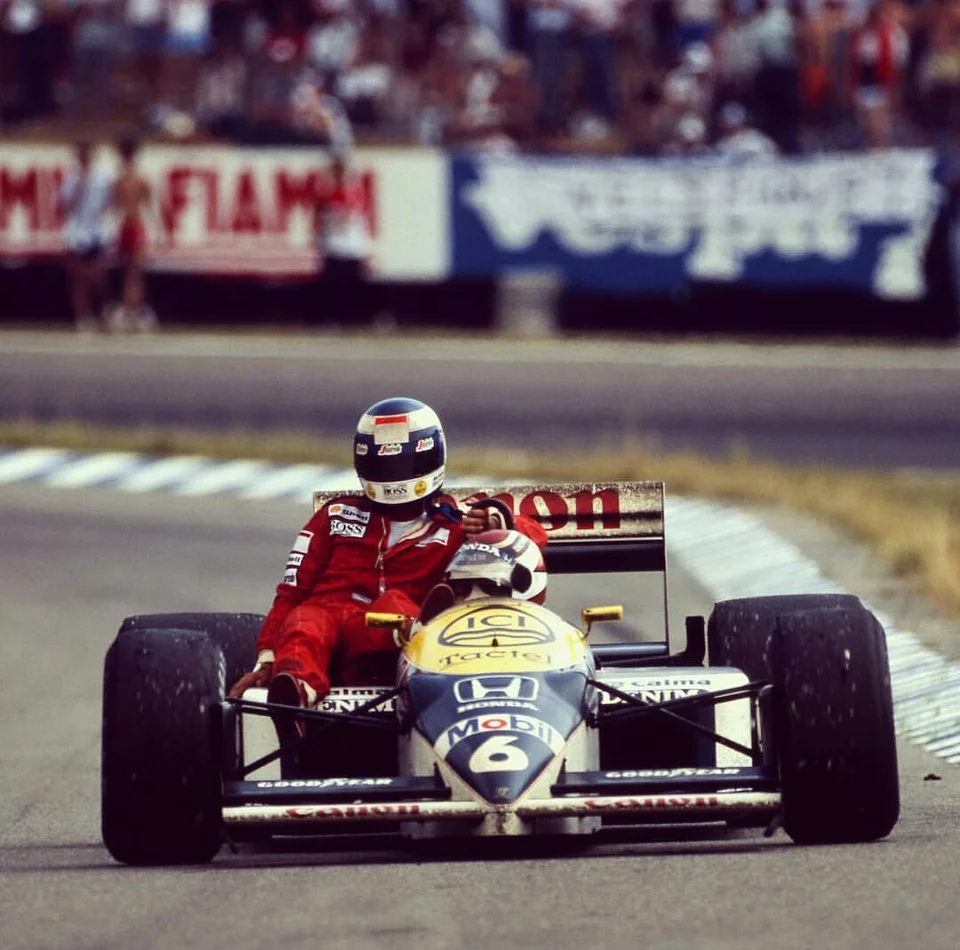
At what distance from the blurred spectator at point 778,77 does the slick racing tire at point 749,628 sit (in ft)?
49.2

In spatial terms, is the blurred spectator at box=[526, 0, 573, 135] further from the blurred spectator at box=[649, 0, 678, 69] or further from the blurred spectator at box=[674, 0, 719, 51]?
the blurred spectator at box=[674, 0, 719, 51]

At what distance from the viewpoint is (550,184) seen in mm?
22719

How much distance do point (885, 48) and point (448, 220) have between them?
4193mm

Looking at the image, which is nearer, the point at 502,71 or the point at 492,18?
the point at 502,71

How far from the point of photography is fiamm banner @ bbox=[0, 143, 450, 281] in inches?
903

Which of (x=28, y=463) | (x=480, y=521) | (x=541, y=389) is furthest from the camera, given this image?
(x=541, y=389)

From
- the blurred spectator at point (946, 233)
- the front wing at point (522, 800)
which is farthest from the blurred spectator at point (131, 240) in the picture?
the front wing at point (522, 800)

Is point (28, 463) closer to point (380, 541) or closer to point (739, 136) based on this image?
point (739, 136)

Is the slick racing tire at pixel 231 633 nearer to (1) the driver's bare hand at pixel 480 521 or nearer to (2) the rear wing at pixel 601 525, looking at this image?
(2) the rear wing at pixel 601 525

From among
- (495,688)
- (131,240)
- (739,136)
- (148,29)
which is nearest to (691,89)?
(739,136)

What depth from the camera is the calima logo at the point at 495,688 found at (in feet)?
22.2

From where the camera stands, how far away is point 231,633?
27.1 feet

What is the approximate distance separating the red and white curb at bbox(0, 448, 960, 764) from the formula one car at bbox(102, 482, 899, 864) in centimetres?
255

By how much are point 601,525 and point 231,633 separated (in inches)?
53.3
